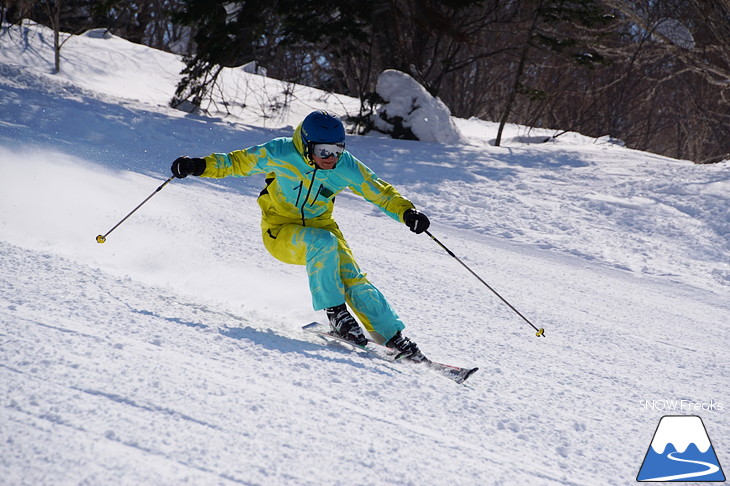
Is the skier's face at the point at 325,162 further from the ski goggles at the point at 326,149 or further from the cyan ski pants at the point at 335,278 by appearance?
the cyan ski pants at the point at 335,278

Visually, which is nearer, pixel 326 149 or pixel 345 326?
pixel 345 326

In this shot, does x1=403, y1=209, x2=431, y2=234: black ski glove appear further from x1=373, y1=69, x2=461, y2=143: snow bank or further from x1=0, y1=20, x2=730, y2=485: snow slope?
x1=373, y1=69, x2=461, y2=143: snow bank

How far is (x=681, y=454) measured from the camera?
8.91 feet

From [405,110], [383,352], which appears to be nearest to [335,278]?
[383,352]

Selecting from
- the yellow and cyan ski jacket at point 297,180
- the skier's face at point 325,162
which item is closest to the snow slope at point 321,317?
the yellow and cyan ski jacket at point 297,180

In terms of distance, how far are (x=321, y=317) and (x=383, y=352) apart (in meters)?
0.72

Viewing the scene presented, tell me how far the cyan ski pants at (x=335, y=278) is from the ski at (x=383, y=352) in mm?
67

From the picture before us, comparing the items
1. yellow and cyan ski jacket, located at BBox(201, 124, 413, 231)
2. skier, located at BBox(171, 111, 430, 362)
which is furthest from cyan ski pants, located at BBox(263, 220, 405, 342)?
yellow and cyan ski jacket, located at BBox(201, 124, 413, 231)

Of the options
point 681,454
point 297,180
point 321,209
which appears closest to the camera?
point 681,454

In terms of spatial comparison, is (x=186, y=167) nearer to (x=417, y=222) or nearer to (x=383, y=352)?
(x=417, y=222)

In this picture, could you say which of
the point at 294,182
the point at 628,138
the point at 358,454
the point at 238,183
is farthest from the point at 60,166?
the point at 628,138

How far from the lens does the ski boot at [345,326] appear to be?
3383 millimetres

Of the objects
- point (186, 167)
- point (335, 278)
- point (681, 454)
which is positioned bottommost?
point (681, 454)

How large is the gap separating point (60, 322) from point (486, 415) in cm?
183
